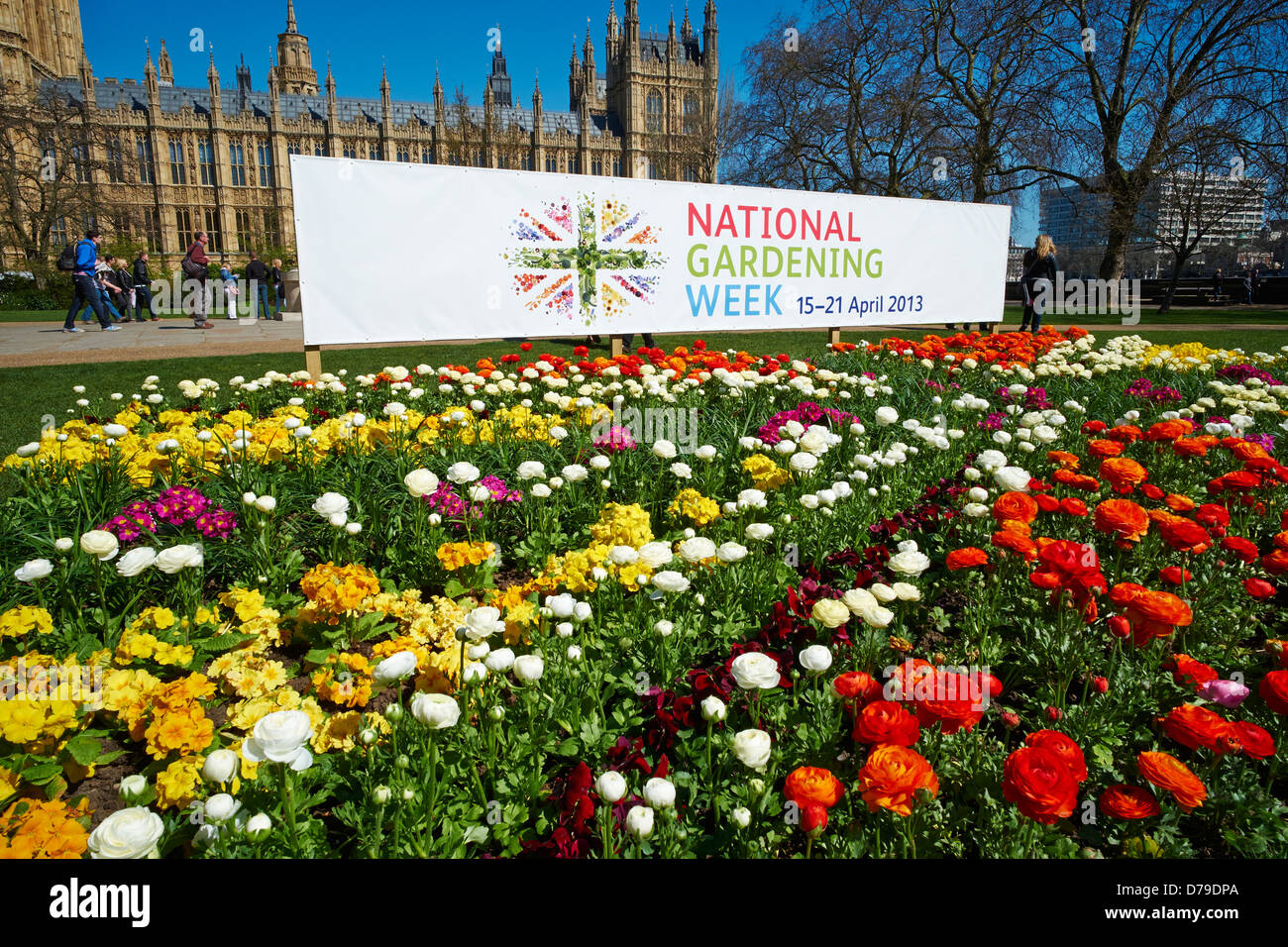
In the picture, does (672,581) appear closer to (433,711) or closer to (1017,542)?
(433,711)

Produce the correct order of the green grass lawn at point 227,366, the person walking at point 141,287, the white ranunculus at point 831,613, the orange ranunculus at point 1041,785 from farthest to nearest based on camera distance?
the person walking at point 141,287 < the green grass lawn at point 227,366 < the white ranunculus at point 831,613 < the orange ranunculus at point 1041,785

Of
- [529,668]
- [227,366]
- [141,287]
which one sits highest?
[141,287]

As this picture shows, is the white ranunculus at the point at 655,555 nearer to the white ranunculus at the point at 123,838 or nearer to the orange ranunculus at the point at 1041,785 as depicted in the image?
the orange ranunculus at the point at 1041,785

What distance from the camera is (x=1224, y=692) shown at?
60.8 inches

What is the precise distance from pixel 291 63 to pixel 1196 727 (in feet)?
263

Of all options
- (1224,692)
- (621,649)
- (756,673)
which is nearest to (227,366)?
(621,649)

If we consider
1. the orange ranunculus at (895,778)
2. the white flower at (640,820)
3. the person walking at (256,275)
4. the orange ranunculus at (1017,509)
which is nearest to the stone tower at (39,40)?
the person walking at (256,275)

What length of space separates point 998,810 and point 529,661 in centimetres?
107

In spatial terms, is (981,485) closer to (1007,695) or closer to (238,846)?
(1007,695)

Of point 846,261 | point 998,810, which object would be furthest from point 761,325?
point 998,810

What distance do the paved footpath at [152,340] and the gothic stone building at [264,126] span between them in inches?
1169

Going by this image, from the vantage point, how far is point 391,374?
4.73 metres

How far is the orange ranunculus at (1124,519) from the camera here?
2.23 meters

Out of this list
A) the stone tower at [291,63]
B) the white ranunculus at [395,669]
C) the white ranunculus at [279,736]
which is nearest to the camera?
the white ranunculus at [279,736]
